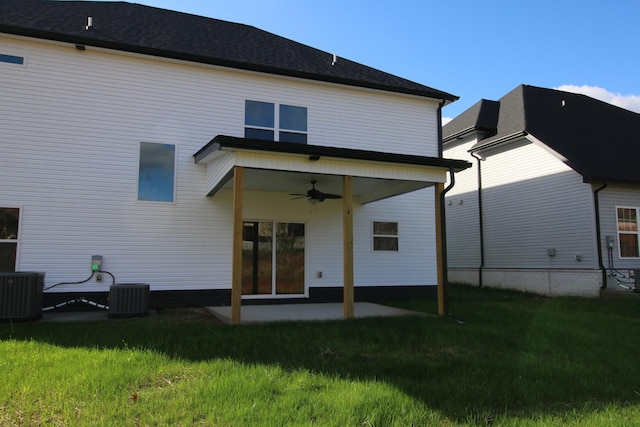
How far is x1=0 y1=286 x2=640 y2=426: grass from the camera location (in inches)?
152

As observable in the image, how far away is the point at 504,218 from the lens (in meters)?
16.3

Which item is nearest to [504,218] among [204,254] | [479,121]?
[479,121]

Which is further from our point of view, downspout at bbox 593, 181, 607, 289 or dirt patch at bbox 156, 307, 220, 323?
downspout at bbox 593, 181, 607, 289

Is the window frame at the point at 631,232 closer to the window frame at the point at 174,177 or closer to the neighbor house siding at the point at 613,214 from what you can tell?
the neighbor house siding at the point at 613,214

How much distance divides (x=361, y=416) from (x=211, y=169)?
24.3ft

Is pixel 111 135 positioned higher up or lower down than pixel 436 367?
higher up

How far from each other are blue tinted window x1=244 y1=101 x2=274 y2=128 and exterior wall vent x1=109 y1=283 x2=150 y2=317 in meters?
4.84

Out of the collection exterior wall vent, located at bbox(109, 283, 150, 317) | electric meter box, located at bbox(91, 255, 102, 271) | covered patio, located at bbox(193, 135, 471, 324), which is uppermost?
covered patio, located at bbox(193, 135, 471, 324)

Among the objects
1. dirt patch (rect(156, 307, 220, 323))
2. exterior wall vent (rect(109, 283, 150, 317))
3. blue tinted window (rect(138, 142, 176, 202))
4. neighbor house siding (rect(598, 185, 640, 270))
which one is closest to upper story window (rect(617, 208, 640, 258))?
neighbor house siding (rect(598, 185, 640, 270))

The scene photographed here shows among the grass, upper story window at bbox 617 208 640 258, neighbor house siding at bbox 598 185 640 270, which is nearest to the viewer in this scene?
the grass

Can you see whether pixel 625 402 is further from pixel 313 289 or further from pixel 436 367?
pixel 313 289

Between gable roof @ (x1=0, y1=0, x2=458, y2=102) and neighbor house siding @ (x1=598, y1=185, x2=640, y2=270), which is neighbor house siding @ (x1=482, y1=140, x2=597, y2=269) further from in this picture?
gable roof @ (x1=0, y1=0, x2=458, y2=102)

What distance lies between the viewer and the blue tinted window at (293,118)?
38.8 ft

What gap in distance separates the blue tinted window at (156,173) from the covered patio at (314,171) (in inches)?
28.3
